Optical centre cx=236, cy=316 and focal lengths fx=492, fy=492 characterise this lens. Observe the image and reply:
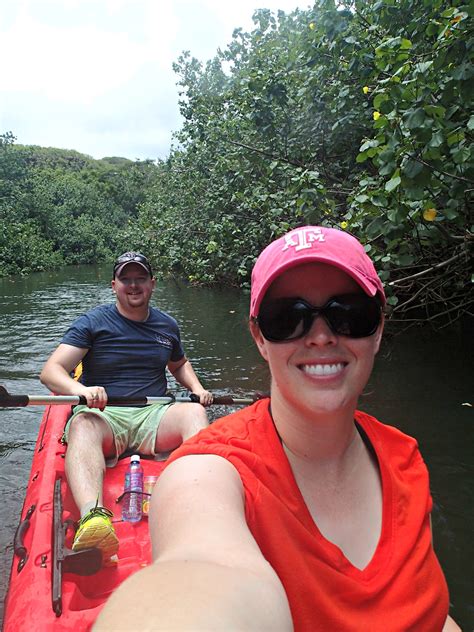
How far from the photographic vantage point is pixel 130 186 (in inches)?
2045

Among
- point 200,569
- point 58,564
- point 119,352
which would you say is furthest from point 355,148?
point 200,569

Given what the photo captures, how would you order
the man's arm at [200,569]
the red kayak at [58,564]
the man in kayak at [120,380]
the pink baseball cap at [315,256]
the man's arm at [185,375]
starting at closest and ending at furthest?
the man's arm at [200,569], the pink baseball cap at [315,256], the red kayak at [58,564], the man in kayak at [120,380], the man's arm at [185,375]

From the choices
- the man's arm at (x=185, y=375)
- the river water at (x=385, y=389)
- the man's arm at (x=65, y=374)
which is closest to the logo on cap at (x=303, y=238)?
the man's arm at (x=65, y=374)

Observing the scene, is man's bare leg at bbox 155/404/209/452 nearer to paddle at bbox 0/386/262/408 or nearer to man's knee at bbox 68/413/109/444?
paddle at bbox 0/386/262/408

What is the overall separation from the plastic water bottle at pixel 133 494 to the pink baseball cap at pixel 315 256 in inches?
76.1

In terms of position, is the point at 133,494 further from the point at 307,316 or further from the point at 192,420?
the point at 307,316

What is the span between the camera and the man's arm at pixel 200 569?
615 mm

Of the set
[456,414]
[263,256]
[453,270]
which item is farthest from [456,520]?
[263,256]

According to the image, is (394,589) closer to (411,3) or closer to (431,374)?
(411,3)

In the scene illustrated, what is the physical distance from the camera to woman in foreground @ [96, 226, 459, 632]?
3.01 ft

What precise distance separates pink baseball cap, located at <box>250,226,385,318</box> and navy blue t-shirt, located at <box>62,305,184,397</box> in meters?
2.66

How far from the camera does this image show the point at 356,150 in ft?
25.1

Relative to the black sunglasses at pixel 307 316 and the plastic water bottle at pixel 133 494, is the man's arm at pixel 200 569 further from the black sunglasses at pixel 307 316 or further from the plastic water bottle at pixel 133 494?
the plastic water bottle at pixel 133 494

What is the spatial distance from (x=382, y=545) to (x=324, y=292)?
1.89ft
